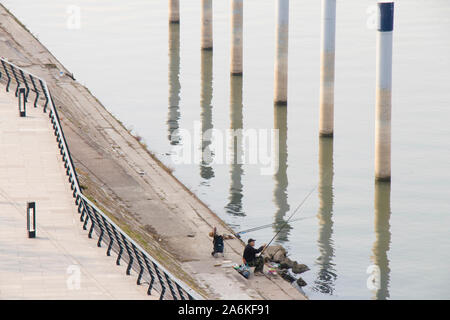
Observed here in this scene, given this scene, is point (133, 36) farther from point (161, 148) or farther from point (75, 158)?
point (75, 158)

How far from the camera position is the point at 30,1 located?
89562 mm

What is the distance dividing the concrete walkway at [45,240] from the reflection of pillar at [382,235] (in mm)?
10734

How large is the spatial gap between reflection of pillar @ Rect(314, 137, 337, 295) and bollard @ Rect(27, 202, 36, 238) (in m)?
10.3

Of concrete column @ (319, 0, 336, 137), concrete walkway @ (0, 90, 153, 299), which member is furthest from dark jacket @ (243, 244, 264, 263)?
concrete column @ (319, 0, 336, 137)

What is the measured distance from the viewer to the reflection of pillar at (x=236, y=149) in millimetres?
38719

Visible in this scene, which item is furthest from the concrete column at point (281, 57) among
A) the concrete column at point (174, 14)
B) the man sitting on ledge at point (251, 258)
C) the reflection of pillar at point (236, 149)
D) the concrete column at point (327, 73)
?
the man sitting on ledge at point (251, 258)

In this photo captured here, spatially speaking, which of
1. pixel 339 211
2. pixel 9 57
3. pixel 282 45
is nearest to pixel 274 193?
pixel 339 211

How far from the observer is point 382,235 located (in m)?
35.8

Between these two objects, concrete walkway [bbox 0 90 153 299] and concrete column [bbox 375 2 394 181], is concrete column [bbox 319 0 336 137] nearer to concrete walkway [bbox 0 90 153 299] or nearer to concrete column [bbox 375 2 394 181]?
concrete column [bbox 375 2 394 181]

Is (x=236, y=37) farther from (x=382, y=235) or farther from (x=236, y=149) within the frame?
(x=382, y=235)

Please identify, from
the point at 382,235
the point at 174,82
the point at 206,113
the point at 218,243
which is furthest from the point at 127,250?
the point at 174,82

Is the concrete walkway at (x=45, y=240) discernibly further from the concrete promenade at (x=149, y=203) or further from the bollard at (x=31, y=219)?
the concrete promenade at (x=149, y=203)

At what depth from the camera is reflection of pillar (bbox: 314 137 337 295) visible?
30516 millimetres

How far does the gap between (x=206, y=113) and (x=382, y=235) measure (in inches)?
817
